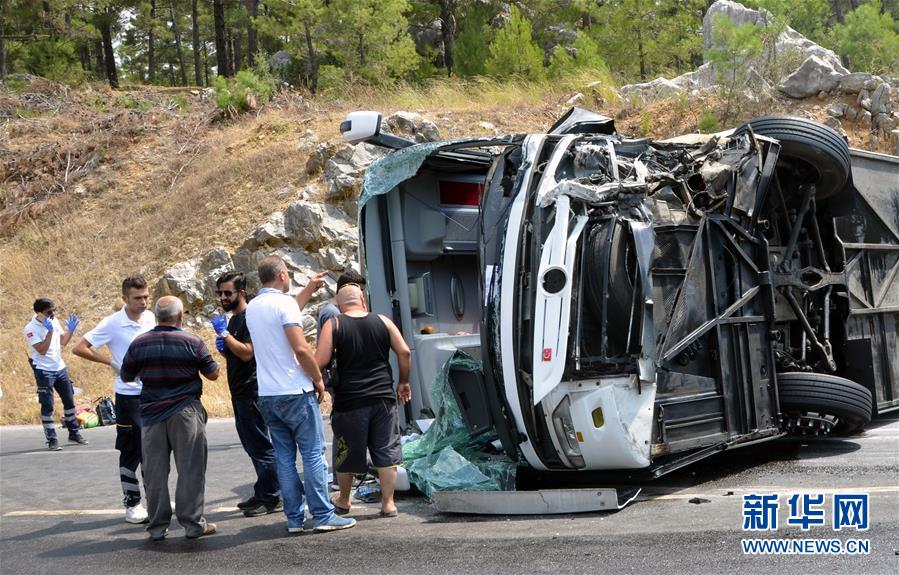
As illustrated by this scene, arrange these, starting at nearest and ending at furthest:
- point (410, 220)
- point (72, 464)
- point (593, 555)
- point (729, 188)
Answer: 1. point (593, 555)
2. point (729, 188)
3. point (410, 220)
4. point (72, 464)

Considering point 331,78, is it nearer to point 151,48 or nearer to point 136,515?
point 151,48

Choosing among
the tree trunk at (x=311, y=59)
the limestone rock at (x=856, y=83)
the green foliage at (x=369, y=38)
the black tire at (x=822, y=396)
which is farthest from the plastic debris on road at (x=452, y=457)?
the tree trunk at (x=311, y=59)

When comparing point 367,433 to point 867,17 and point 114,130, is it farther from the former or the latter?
point 867,17

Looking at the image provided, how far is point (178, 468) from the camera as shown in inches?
249

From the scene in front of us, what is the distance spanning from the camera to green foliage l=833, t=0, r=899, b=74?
24906mm

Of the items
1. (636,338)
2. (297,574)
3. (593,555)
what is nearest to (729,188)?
(636,338)

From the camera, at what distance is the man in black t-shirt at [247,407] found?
22.4 ft

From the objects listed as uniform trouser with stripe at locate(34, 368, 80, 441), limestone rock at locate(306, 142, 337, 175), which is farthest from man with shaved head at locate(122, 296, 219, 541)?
limestone rock at locate(306, 142, 337, 175)

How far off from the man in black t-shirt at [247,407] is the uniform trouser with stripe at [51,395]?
536 centimetres

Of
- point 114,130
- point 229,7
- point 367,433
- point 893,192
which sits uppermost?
point 229,7

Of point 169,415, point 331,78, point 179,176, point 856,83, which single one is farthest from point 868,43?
point 169,415

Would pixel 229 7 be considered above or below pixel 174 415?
above

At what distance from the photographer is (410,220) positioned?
833 cm

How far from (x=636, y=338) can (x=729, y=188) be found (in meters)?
1.66
